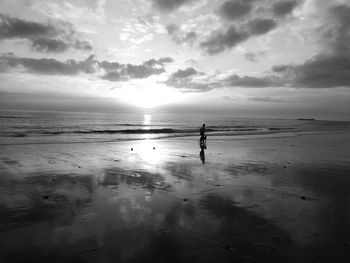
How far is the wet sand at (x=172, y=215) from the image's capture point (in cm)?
557

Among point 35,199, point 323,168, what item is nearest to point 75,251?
point 35,199

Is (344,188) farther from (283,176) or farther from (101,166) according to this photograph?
(101,166)

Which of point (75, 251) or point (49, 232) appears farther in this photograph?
point (49, 232)

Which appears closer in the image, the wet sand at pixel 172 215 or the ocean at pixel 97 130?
the wet sand at pixel 172 215

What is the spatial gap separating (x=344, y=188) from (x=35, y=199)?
38.6 ft

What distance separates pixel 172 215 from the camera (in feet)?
25.1

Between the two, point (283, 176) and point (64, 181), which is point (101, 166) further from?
point (283, 176)

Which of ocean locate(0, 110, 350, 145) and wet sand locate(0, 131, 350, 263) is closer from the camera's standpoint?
wet sand locate(0, 131, 350, 263)

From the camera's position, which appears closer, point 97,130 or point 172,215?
point 172,215

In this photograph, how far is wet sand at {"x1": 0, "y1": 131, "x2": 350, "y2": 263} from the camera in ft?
18.3

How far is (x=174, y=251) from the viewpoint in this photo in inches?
220

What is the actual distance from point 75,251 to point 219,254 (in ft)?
9.81

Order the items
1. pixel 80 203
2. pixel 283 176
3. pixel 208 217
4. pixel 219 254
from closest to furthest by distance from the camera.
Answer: pixel 219 254 < pixel 208 217 < pixel 80 203 < pixel 283 176

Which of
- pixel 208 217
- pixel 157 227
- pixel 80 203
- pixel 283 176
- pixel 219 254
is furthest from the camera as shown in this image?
pixel 283 176
